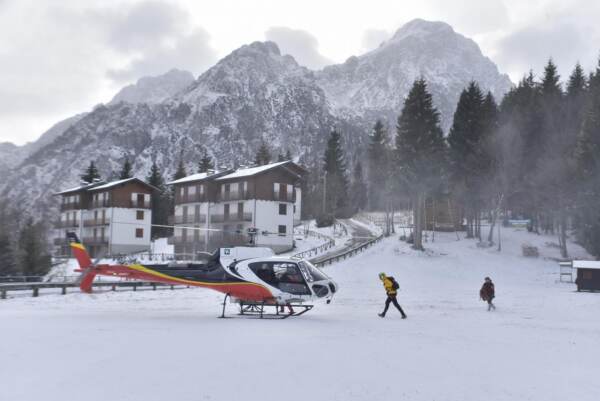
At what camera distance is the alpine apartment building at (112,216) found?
65.2 m

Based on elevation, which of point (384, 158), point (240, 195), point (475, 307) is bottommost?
point (475, 307)

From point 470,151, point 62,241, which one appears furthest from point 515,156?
point 62,241

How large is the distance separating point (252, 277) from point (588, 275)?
22263 mm

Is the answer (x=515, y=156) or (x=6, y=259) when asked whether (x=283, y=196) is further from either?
(x=6, y=259)

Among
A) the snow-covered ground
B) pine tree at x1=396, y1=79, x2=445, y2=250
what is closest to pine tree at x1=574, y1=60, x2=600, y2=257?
pine tree at x1=396, y1=79, x2=445, y2=250

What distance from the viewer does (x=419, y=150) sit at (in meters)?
47.1

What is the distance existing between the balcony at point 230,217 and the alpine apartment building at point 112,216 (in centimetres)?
1131

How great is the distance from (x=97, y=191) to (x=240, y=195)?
78.3 feet

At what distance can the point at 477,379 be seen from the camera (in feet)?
31.3

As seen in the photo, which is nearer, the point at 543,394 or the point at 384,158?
the point at 543,394

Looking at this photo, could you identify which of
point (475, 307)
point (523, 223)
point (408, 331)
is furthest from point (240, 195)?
point (408, 331)

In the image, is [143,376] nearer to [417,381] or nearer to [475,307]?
[417,381]

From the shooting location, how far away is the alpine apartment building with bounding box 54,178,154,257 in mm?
65188

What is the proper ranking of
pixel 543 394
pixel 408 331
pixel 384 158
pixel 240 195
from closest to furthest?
pixel 543 394 < pixel 408 331 < pixel 240 195 < pixel 384 158
